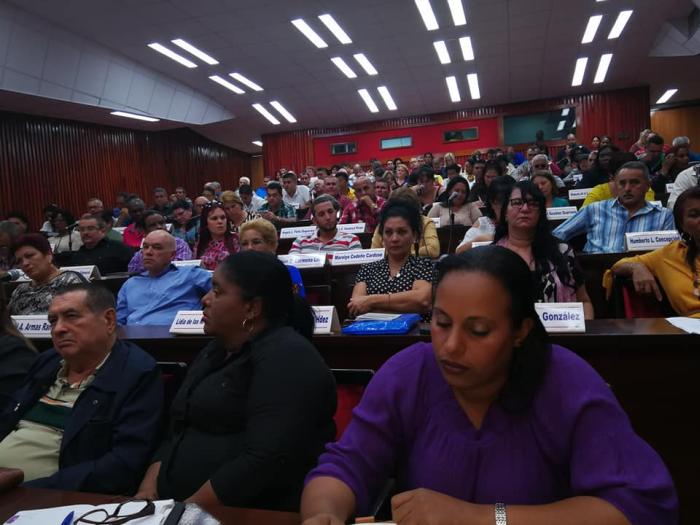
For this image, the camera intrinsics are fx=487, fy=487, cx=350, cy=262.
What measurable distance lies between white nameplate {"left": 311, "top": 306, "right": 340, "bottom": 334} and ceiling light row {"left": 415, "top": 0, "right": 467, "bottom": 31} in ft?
24.5

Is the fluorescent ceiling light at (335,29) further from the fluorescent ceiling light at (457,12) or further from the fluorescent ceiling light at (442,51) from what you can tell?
the fluorescent ceiling light at (457,12)

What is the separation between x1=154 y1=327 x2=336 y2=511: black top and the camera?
124cm

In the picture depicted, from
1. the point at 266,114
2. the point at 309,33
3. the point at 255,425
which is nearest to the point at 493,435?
the point at 255,425

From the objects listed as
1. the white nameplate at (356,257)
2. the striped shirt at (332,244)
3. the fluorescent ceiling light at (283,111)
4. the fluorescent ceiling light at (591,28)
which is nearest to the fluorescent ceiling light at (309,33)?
the fluorescent ceiling light at (283,111)

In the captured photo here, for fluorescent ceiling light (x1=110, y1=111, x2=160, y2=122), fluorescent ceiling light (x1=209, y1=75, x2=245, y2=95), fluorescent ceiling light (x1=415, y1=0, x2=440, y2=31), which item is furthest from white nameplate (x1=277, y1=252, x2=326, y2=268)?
fluorescent ceiling light (x1=110, y1=111, x2=160, y2=122)

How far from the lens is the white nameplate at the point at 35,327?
2465mm

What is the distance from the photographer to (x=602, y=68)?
38.1 ft

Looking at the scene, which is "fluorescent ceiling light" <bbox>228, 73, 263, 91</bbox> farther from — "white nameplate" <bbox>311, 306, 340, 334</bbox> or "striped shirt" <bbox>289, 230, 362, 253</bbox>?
"white nameplate" <bbox>311, 306, 340, 334</bbox>

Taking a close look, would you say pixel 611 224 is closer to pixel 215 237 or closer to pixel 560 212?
pixel 560 212

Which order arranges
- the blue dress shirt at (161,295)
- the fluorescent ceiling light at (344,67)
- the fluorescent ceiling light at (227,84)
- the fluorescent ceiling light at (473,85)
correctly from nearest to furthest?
the blue dress shirt at (161,295)
the fluorescent ceiling light at (344,67)
the fluorescent ceiling light at (227,84)
the fluorescent ceiling light at (473,85)

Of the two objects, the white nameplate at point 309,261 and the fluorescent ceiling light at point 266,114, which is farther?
the fluorescent ceiling light at point 266,114

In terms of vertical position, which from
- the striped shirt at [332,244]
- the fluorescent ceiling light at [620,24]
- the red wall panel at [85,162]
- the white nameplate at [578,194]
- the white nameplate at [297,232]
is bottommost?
the striped shirt at [332,244]

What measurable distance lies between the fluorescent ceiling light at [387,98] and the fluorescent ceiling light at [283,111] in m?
2.80

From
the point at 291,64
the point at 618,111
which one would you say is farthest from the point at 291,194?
the point at 618,111
